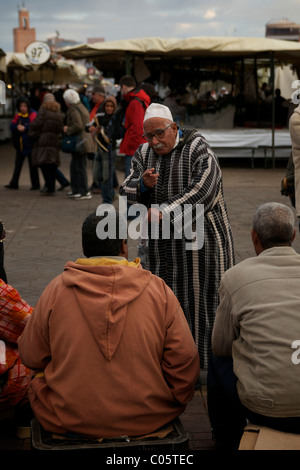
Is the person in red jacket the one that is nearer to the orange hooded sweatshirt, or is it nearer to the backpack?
the backpack

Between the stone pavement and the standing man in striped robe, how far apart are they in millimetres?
622

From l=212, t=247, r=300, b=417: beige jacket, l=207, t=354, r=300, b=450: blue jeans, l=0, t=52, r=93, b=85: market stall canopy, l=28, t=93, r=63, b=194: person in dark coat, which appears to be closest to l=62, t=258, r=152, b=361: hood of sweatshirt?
l=212, t=247, r=300, b=417: beige jacket

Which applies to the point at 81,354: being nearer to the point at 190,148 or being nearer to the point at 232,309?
the point at 232,309

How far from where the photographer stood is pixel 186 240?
4461mm

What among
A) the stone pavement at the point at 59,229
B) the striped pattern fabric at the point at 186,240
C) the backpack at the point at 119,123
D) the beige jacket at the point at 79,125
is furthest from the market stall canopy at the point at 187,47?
the striped pattern fabric at the point at 186,240

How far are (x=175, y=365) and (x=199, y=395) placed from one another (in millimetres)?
1497

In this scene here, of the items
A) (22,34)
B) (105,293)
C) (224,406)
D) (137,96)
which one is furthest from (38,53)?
(22,34)

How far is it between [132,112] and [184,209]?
5618 millimetres

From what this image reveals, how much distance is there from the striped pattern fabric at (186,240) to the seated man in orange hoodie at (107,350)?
1.42 meters

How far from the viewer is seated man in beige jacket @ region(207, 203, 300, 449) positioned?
2.79m

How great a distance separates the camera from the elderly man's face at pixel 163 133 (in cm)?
427

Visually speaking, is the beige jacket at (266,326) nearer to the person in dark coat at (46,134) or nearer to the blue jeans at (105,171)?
the blue jeans at (105,171)

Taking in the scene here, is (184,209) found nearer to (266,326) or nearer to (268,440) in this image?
(266,326)

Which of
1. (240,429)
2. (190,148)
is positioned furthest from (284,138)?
(240,429)
